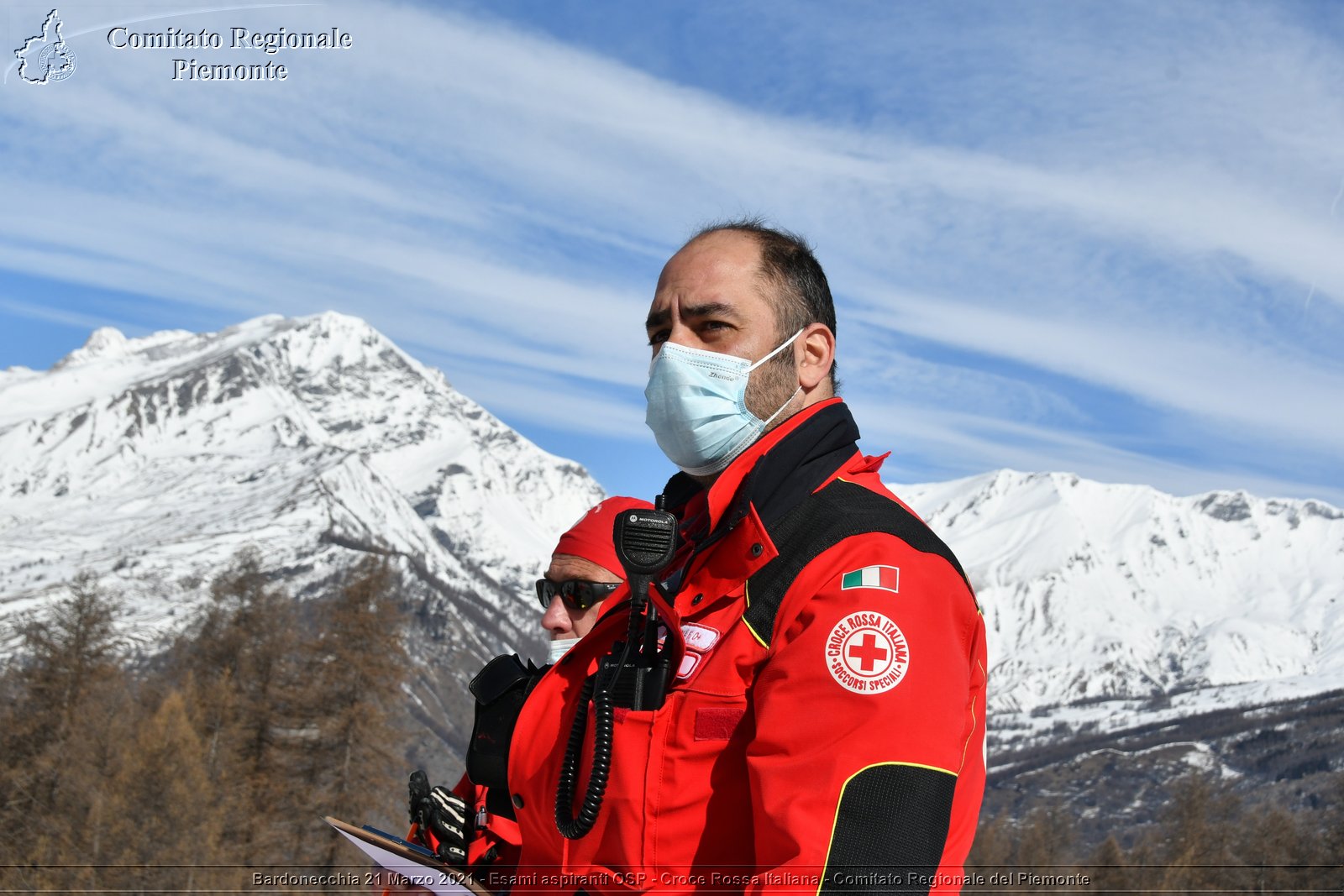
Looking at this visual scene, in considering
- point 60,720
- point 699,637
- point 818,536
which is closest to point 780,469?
point 818,536

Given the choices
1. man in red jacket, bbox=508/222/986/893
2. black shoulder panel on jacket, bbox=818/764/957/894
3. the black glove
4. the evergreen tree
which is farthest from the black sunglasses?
the evergreen tree

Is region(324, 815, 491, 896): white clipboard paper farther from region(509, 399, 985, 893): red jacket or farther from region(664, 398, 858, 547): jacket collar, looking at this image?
region(664, 398, 858, 547): jacket collar

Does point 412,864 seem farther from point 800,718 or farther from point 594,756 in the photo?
point 800,718

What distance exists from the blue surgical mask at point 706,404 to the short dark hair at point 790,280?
47mm

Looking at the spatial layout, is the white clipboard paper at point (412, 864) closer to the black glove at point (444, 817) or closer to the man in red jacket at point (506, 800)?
the man in red jacket at point (506, 800)

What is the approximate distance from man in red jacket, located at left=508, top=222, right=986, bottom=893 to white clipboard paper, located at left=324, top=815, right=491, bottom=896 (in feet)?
0.47

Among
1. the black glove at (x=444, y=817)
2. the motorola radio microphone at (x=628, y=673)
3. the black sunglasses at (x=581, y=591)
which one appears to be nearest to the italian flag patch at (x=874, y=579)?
the motorola radio microphone at (x=628, y=673)

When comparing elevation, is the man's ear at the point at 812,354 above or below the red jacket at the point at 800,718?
above

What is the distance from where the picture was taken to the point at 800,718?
1.92 meters

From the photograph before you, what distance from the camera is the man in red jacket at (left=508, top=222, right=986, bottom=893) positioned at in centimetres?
186

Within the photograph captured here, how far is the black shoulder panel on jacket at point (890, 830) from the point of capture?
1801 mm

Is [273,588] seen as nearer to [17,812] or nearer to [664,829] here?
[17,812]

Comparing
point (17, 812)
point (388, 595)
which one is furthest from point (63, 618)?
point (388, 595)

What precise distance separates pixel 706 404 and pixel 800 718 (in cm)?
87
